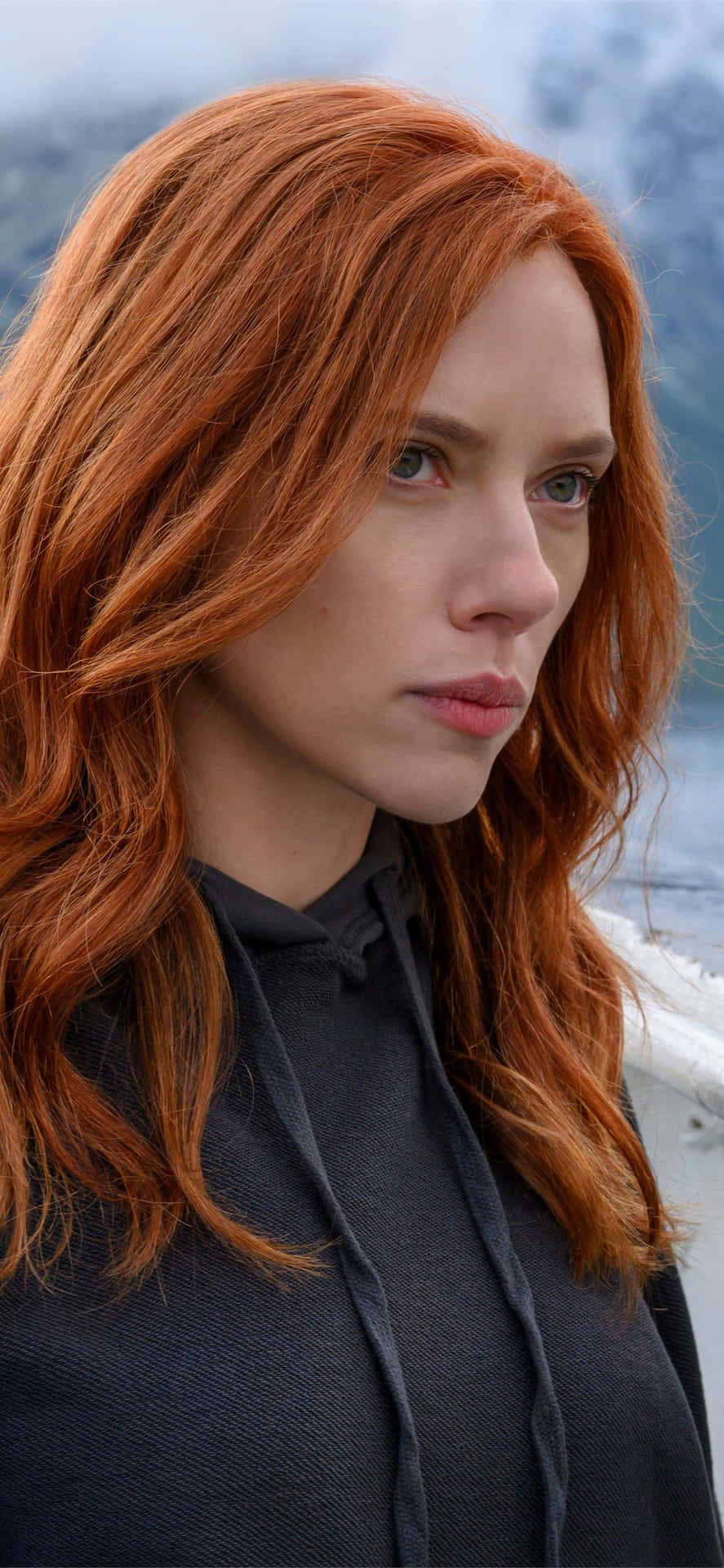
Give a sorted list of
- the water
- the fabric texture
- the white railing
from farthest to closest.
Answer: the white railing, the water, the fabric texture

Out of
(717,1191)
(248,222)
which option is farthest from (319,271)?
(717,1191)

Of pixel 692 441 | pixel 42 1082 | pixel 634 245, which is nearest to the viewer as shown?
pixel 42 1082

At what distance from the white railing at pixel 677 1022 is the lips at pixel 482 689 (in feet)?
1.78

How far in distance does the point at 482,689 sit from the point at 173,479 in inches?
9.5

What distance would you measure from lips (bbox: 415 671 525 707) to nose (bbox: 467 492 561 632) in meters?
0.04

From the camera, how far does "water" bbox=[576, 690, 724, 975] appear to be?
1.27 m

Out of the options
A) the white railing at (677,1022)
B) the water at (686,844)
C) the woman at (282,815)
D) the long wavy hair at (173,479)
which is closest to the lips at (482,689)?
the woman at (282,815)

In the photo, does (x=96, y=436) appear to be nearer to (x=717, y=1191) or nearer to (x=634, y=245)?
(x=634, y=245)

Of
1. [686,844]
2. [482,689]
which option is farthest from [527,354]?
[686,844]

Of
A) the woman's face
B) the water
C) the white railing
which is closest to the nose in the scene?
the woman's face

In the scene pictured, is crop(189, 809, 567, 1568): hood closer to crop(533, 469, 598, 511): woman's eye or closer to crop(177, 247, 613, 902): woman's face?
crop(177, 247, 613, 902): woman's face

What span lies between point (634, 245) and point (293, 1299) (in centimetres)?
84

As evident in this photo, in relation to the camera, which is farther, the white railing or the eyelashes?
the white railing

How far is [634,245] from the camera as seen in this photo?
109 centimetres
